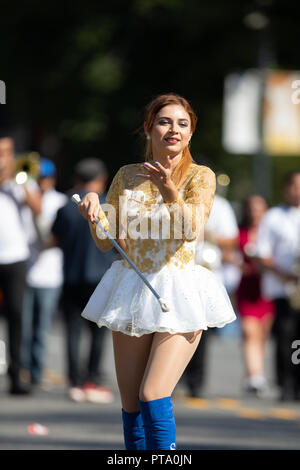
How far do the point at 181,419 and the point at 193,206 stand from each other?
361cm

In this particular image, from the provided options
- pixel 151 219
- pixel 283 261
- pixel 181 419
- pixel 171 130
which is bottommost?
pixel 181 419

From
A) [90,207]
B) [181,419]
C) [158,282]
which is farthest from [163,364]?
[181,419]

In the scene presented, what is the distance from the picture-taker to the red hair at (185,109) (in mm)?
5148

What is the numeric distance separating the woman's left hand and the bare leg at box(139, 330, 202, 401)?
2.02 ft

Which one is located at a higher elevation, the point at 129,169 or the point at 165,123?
the point at 165,123

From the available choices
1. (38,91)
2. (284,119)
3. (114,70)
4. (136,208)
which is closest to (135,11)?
(114,70)

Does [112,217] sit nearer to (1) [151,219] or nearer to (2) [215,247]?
(1) [151,219]

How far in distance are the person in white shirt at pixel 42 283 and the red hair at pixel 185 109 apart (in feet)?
15.7

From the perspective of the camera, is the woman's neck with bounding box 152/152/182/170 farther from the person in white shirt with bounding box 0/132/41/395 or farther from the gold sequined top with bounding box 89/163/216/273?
the person in white shirt with bounding box 0/132/41/395

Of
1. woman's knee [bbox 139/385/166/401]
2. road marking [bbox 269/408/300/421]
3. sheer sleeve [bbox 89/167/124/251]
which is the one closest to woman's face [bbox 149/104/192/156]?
sheer sleeve [bbox 89/167/124/251]

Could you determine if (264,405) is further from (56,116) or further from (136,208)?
(56,116)

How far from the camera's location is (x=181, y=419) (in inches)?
325

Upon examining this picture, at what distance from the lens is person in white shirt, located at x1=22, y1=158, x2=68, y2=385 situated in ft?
33.1
